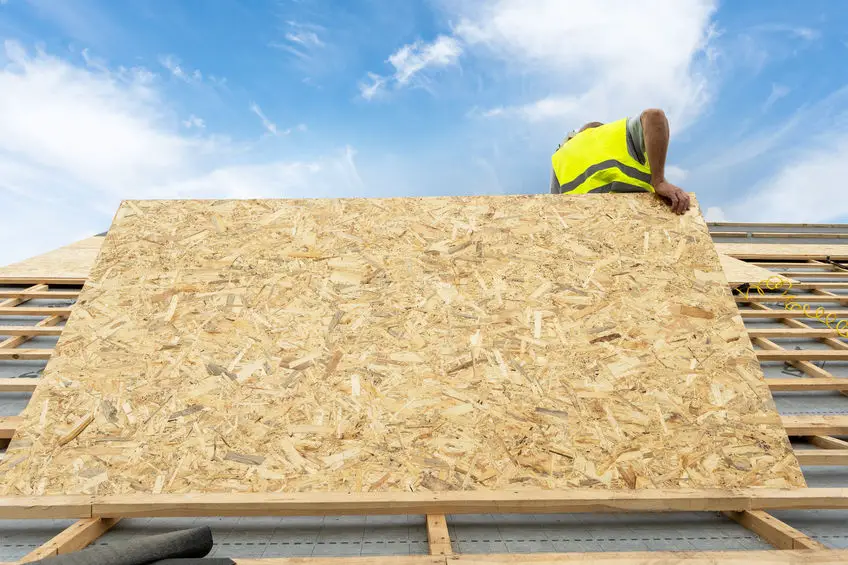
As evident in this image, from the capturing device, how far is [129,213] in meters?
3.21

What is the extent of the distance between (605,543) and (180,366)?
2.32 metres

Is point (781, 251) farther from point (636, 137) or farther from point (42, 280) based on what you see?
point (42, 280)

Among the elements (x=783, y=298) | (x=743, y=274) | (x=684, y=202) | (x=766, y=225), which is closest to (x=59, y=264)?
(x=684, y=202)

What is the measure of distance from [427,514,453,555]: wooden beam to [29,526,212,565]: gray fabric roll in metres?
0.86

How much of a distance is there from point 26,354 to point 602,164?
4434mm

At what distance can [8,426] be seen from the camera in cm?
262

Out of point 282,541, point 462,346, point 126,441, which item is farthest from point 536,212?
point 126,441

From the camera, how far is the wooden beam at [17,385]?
3.00 metres

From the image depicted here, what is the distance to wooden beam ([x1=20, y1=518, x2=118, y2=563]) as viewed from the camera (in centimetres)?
186

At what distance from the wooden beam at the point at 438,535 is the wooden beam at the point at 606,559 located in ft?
0.28

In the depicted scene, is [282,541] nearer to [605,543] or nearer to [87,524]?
[87,524]

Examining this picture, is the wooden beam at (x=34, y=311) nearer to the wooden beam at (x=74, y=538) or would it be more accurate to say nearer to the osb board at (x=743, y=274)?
the wooden beam at (x=74, y=538)

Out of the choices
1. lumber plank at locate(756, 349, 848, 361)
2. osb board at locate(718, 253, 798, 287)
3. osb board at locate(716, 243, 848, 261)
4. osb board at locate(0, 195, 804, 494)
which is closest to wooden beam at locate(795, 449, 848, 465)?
osb board at locate(0, 195, 804, 494)

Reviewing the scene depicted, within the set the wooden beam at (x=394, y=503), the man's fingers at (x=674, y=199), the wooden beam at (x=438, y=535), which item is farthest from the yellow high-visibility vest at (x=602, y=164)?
the wooden beam at (x=438, y=535)
